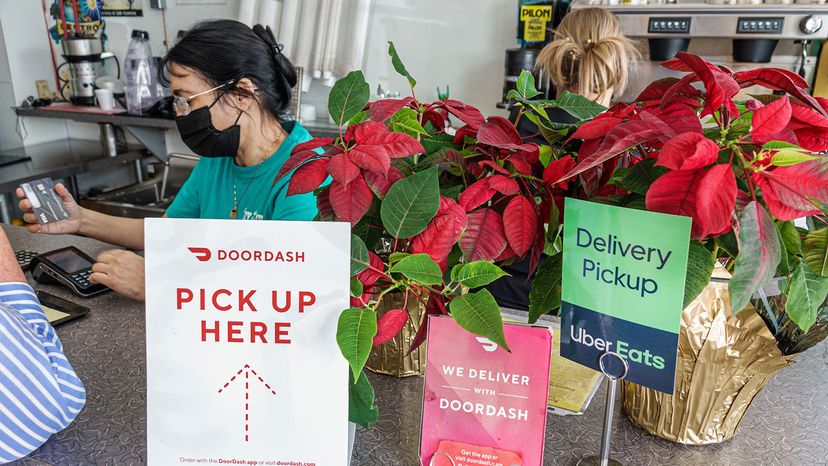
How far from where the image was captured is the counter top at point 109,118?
132 inches

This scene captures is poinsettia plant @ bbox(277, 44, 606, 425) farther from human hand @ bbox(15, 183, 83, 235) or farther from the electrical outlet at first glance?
the electrical outlet

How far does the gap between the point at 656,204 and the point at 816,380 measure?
647mm

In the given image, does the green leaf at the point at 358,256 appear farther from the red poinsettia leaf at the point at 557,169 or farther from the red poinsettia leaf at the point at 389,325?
the red poinsettia leaf at the point at 557,169

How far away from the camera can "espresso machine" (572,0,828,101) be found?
8.09 feet

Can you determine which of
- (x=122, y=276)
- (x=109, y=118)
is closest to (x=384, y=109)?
(x=122, y=276)

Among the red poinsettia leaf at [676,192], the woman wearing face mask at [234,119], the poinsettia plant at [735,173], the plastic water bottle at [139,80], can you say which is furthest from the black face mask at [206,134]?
the plastic water bottle at [139,80]

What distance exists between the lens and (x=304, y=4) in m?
3.38

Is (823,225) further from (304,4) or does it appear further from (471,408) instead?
(304,4)

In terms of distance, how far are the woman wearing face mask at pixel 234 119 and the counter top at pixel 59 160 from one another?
161 cm

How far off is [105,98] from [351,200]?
3590mm

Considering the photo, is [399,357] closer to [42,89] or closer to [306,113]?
[306,113]

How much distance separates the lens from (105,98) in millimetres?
3623

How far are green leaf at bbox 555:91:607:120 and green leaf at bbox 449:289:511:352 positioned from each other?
0.25 meters

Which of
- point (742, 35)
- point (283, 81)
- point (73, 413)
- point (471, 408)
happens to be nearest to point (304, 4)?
point (283, 81)
